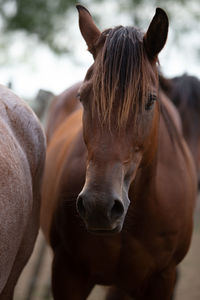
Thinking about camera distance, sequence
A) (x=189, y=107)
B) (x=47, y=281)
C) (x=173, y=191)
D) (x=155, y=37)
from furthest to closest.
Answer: (x=47, y=281) → (x=189, y=107) → (x=173, y=191) → (x=155, y=37)

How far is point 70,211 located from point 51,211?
0.48m

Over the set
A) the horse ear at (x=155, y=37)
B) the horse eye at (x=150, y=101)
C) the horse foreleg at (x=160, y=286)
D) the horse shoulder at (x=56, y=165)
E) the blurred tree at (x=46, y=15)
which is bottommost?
the horse foreleg at (x=160, y=286)

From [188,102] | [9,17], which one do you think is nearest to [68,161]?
[188,102]

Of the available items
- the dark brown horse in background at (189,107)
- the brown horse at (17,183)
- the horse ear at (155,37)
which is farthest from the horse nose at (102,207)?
the dark brown horse in background at (189,107)

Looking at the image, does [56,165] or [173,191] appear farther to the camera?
[56,165]

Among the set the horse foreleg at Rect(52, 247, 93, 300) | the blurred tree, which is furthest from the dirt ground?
the blurred tree

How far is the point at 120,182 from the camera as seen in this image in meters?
2.24

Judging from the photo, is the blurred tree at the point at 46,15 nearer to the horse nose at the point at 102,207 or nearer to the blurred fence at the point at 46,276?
the blurred fence at the point at 46,276

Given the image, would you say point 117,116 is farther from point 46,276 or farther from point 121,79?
point 46,276

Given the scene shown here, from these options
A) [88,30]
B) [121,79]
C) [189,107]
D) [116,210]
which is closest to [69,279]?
[116,210]

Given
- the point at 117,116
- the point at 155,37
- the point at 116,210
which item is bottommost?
the point at 116,210

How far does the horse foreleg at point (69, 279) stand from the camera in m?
3.12

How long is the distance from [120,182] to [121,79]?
1.58ft

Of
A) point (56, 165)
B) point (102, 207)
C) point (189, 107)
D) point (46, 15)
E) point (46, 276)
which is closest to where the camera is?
point (102, 207)
